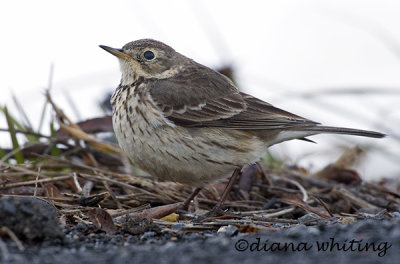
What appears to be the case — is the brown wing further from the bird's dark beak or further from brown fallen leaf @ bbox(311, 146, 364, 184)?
brown fallen leaf @ bbox(311, 146, 364, 184)

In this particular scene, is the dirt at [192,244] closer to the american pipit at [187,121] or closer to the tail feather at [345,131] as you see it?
the american pipit at [187,121]

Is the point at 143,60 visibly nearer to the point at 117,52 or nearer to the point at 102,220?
the point at 117,52

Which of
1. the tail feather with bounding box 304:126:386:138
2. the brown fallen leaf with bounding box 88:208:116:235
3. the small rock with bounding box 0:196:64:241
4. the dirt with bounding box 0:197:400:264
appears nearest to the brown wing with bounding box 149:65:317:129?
the tail feather with bounding box 304:126:386:138

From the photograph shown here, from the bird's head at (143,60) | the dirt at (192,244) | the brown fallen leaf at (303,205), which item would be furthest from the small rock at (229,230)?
the bird's head at (143,60)

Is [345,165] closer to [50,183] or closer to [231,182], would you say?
[231,182]

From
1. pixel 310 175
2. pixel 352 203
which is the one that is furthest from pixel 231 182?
pixel 310 175

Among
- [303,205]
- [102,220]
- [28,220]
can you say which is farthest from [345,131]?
[28,220]

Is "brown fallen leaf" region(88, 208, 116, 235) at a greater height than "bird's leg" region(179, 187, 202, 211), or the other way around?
"brown fallen leaf" region(88, 208, 116, 235)

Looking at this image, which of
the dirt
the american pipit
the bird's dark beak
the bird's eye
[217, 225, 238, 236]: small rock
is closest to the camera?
the dirt
